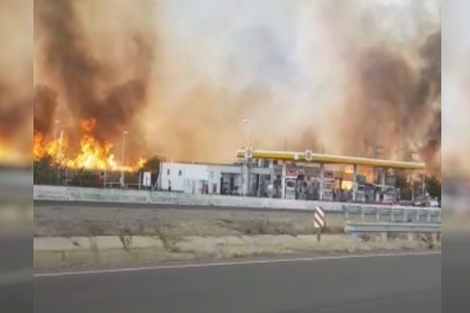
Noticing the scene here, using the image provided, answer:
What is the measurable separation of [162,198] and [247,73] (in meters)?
0.60

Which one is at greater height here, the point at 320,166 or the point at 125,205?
the point at 320,166

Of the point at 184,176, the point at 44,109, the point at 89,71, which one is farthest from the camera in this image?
the point at 184,176

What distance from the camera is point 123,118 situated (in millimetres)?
2652

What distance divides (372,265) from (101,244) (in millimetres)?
1243

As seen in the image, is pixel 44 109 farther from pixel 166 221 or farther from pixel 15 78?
pixel 166 221

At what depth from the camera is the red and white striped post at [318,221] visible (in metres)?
3.05

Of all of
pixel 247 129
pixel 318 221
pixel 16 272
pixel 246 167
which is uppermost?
pixel 247 129

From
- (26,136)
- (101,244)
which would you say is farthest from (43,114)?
(101,244)

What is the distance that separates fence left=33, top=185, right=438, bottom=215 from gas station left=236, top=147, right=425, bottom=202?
0.04 metres

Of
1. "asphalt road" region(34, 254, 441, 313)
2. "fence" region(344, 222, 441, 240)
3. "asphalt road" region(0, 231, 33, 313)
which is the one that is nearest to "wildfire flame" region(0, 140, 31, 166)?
"asphalt road" region(0, 231, 33, 313)

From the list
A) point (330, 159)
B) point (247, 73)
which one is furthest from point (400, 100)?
point (247, 73)

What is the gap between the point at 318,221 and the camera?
3055mm

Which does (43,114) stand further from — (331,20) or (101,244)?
(331,20)

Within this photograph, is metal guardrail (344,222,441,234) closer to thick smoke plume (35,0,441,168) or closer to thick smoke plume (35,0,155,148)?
thick smoke plume (35,0,441,168)
